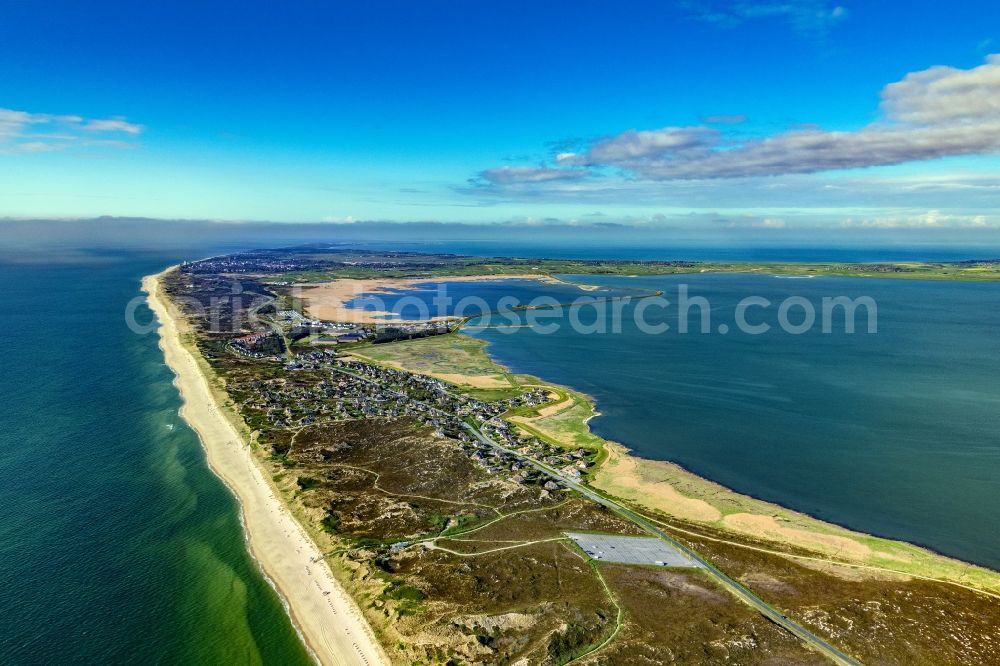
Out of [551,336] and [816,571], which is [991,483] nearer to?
[816,571]

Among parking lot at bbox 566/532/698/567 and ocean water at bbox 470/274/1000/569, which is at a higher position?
ocean water at bbox 470/274/1000/569

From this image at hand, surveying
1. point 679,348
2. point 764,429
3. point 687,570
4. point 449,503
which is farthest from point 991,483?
point 679,348

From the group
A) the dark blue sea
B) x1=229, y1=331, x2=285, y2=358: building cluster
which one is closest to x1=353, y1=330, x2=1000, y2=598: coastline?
the dark blue sea

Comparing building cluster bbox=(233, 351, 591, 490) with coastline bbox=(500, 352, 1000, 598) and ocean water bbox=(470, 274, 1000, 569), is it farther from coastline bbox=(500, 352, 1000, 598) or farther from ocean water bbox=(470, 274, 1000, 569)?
ocean water bbox=(470, 274, 1000, 569)

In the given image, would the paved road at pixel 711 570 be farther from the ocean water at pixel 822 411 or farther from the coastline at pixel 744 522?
the ocean water at pixel 822 411

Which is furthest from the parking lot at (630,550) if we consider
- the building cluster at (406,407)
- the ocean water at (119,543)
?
the ocean water at (119,543)

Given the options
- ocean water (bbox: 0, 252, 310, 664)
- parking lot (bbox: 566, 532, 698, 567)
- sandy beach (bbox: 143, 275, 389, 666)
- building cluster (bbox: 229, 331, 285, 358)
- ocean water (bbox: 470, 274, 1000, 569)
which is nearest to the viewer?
sandy beach (bbox: 143, 275, 389, 666)

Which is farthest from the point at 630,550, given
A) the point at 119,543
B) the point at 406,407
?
the point at 119,543
